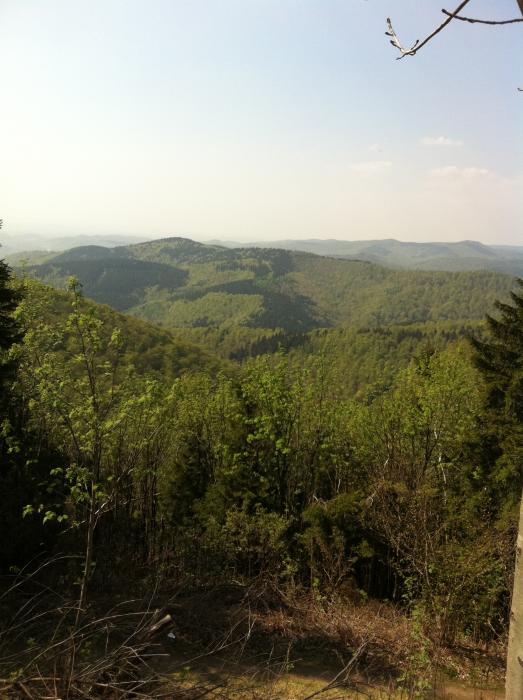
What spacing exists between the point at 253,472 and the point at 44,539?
27.1 feet

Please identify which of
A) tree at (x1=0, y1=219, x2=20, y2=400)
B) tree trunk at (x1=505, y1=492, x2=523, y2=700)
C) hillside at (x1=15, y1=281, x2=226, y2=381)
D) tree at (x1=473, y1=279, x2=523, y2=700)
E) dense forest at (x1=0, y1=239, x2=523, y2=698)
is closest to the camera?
tree trunk at (x1=505, y1=492, x2=523, y2=700)

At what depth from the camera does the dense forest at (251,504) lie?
7176 millimetres

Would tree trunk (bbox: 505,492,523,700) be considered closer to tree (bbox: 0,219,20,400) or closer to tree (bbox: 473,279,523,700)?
tree (bbox: 0,219,20,400)

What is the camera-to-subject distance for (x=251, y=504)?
1714 centimetres

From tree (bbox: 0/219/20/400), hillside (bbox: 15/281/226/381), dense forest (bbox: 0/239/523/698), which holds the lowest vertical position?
hillside (bbox: 15/281/226/381)

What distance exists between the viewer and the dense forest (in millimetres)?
7176

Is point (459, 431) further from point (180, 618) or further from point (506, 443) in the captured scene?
point (180, 618)

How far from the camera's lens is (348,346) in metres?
138

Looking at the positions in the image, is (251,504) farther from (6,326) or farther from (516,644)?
(516,644)

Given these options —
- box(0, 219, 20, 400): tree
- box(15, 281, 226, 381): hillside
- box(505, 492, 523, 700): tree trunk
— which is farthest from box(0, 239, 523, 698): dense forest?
box(15, 281, 226, 381): hillside

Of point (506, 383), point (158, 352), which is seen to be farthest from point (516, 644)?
point (158, 352)

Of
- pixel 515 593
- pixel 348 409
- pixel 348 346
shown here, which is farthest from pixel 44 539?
pixel 348 346

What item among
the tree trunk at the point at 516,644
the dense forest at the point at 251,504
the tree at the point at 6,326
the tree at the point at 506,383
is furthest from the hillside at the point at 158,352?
the tree trunk at the point at 516,644

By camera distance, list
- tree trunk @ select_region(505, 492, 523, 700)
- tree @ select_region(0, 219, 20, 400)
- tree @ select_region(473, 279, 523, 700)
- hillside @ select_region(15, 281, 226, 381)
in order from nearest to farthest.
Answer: tree trunk @ select_region(505, 492, 523, 700) < tree @ select_region(0, 219, 20, 400) < tree @ select_region(473, 279, 523, 700) < hillside @ select_region(15, 281, 226, 381)
